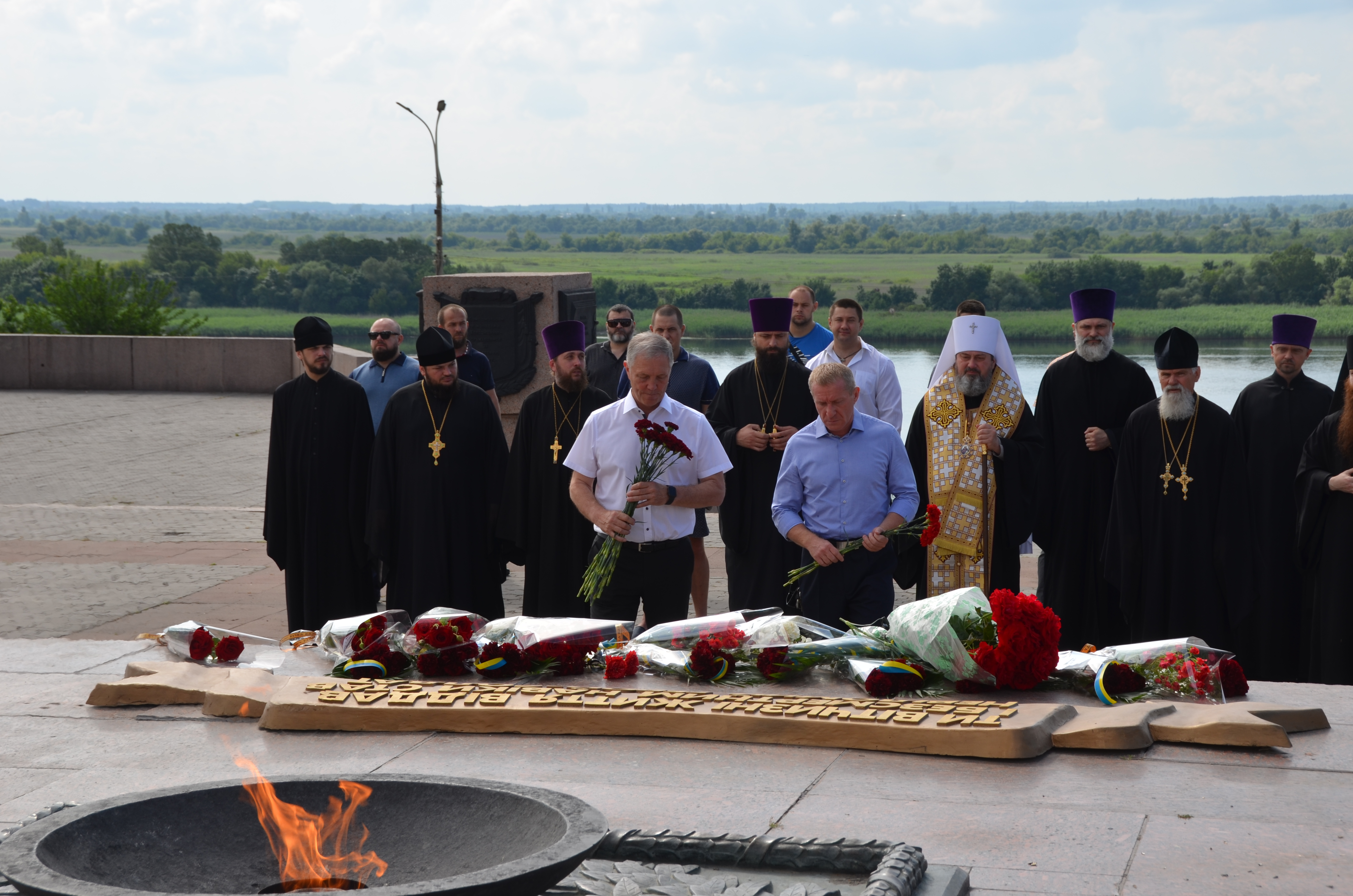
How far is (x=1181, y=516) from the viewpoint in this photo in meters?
6.55

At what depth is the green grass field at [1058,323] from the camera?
35.1 feet

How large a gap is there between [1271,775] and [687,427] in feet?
9.13

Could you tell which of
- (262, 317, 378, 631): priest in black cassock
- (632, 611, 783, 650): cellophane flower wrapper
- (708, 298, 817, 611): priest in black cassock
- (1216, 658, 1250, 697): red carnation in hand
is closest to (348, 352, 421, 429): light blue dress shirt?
(262, 317, 378, 631): priest in black cassock

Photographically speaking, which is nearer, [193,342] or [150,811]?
[150,811]

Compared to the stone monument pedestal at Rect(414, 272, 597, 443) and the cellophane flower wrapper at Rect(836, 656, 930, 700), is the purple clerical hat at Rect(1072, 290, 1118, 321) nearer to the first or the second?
the cellophane flower wrapper at Rect(836, 656, 930, 700)

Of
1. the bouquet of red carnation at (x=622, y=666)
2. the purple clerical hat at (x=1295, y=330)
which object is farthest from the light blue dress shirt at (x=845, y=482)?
the purple clerical hat at (x=1295, y=330)

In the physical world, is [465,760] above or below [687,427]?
below

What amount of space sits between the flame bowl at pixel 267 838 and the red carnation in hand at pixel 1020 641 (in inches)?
76.4

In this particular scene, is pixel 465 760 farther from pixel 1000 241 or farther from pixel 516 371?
pixel 1000 241

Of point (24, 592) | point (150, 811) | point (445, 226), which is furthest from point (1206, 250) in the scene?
point (445, 226)

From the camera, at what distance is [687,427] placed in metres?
6.02

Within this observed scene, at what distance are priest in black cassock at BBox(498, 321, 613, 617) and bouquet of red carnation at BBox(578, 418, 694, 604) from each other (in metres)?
0.95

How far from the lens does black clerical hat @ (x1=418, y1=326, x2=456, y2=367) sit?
6949 millimetres

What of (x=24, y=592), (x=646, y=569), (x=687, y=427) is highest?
(x=687, y=427)
